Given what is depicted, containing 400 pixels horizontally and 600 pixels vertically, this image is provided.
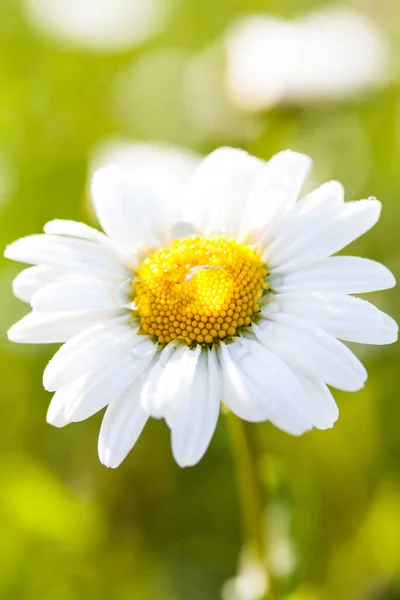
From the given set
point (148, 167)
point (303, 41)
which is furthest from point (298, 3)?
point (148, 167)

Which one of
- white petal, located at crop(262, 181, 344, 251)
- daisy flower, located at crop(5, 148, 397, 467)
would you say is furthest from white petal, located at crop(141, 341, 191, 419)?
white petal, located at crop(262, 181, 344, 251)

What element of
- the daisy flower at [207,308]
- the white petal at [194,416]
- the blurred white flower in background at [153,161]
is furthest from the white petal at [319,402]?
the blurred white flower in background at [153,161]

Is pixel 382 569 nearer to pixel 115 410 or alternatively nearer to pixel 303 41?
pixel 115 410

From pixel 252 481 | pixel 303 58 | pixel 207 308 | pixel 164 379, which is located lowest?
pixel 252 481

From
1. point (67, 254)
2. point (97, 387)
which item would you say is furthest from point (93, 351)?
point (67, 254)

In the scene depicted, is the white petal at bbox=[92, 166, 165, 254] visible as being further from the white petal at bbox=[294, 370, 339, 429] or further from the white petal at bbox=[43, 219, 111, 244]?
the white petal at bbox=[294, 370, 339, 429]

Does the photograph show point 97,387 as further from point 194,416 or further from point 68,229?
point 68,229
